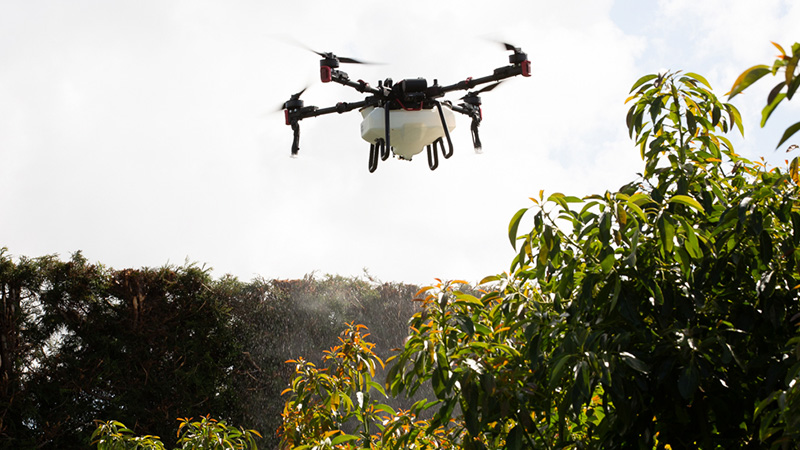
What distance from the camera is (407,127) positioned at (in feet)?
12.6

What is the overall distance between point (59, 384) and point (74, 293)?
71 centimetres

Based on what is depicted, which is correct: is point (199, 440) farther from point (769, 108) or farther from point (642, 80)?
point (769, 108)

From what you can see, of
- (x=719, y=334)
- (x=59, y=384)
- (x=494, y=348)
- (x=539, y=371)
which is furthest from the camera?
(x=59, y=384)

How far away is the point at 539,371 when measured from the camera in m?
1.73

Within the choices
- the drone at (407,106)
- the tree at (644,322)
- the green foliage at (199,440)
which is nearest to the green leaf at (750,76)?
the tree at (644,322)

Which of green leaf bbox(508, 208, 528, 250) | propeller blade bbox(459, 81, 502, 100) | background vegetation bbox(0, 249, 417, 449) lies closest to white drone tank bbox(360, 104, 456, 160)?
propeller blade bbox(459, 81, 502, 100)

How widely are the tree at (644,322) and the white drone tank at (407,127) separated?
6.48ft

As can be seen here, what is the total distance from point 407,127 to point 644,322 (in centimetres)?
231

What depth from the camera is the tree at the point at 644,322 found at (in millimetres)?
1553

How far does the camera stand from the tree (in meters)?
1.55

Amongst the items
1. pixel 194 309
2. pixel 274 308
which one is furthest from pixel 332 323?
pixel 194 309

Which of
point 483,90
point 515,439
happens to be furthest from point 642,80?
point 483,90

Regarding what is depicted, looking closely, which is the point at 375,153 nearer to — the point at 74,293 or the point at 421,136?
the point at 421,136

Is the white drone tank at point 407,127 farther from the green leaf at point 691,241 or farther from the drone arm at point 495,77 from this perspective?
the green leaf at point 691,241
